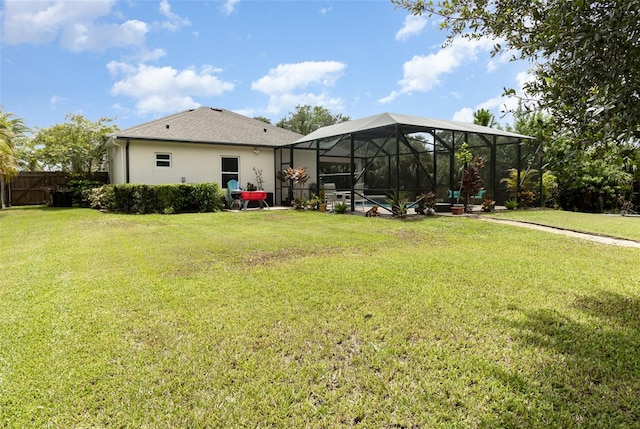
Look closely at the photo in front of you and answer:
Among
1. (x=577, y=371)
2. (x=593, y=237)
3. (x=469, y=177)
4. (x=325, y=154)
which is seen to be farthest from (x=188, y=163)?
(x=577, y=371)

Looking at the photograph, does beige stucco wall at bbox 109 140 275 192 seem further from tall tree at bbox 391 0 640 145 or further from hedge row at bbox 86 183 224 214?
tall tree at bbox 391 0 640 145

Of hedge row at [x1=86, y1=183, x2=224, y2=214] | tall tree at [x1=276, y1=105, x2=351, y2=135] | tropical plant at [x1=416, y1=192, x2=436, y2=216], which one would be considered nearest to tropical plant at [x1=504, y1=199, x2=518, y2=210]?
tropical plant at [x1=416, y1=192, x2=436, y2=216]

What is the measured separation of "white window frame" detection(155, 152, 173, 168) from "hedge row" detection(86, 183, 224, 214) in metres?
2.19

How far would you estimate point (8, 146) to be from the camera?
49.6 feet

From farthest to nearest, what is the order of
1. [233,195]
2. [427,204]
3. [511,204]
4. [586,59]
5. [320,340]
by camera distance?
1. [233,195]
2. [511,204]
3. [427,204]
4. [320,340]
5. [586,59]

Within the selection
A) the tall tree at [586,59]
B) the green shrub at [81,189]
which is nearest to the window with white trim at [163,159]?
the green shrub at [81,189]

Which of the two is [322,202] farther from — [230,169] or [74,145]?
[74,145]

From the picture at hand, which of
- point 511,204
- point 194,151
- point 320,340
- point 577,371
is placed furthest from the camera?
point 194,151

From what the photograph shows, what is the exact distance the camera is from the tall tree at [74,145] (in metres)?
17.6

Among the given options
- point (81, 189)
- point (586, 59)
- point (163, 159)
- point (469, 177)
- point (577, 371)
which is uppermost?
point (163, 159)

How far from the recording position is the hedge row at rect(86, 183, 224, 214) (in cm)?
1295

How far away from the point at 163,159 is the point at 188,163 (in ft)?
3.30

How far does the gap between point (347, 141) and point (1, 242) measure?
451 inches

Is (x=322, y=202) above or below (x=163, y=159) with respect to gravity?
below
